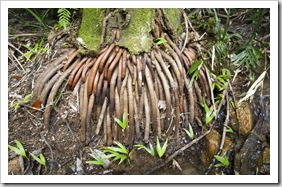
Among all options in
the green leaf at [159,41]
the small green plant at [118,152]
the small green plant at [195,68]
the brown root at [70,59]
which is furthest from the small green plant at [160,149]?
the brown root at [70,59]

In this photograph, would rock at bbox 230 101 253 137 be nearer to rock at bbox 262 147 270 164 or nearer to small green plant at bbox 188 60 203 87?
rock at bbox 262 147 270 164

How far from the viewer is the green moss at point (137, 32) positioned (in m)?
2.93

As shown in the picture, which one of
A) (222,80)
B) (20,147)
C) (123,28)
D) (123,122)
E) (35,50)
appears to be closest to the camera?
(20,147)

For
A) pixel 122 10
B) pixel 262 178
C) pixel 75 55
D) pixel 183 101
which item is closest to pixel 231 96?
pixel 183 101

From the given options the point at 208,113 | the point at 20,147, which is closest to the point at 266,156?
the point at 208,113

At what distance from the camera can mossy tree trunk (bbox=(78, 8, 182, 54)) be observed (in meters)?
2.92

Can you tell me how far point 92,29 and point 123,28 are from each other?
1.17 ft

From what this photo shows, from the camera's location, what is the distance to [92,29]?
299 cm

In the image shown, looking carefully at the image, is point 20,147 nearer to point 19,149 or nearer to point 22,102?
point 19,149

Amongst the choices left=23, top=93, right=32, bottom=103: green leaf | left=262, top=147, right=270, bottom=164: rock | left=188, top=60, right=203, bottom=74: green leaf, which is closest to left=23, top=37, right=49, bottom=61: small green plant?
left=23, top=93, right=32, bottom=103: green leaf

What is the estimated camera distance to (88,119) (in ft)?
9.51

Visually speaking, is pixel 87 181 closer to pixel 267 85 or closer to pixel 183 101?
pixel 183 101

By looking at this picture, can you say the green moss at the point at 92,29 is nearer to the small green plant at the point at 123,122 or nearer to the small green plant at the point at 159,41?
the small green plant at the point at 159,41

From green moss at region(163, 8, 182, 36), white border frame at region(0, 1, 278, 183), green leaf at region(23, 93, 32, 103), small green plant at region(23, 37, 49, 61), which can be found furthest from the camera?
small green plant at region(23, 37, 49, 61)
